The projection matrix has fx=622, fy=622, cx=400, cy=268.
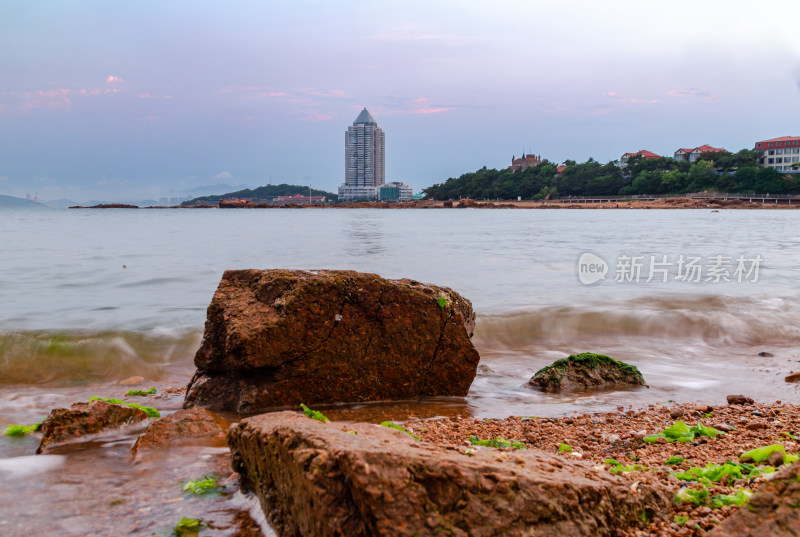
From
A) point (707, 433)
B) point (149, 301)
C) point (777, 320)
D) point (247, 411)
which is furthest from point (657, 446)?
point (149, 301)

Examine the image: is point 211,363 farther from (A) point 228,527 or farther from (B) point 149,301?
(B) point 149,301

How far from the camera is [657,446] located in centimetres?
406

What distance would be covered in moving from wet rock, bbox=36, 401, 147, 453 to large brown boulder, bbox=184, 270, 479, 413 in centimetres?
80

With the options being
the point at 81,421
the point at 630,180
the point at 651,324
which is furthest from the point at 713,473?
the point at 630,180

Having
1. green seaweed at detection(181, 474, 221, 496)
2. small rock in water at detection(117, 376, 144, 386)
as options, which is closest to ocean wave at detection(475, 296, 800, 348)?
small rock in water at detection(117, 376, 144, 386)

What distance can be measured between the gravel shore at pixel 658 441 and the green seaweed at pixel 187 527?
1359 mm

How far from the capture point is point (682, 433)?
13.8 feet

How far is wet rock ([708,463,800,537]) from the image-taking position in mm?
2025

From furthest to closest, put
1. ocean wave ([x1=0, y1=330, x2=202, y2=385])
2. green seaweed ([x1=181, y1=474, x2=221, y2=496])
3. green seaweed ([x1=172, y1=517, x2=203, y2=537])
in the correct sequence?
ocean wave ([x1=0, y1=330, x2=202, y2=385]), green seaweed ([x1=181, y1=474, x2=221, y2=496]), green seaweed ([x1=172, y1=517, x2=203, y2=537])

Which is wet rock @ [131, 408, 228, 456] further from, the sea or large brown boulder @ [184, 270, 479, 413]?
large brown boulder @ [184, 270, 479, 413]

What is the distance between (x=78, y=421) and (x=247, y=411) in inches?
50.2

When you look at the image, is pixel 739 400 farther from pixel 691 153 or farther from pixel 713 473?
pixel 691 153

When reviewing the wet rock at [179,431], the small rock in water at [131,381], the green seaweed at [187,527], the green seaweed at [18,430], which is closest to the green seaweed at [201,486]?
the green seaweed at [187,527]

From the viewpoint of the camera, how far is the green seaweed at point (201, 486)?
3.47 metres
